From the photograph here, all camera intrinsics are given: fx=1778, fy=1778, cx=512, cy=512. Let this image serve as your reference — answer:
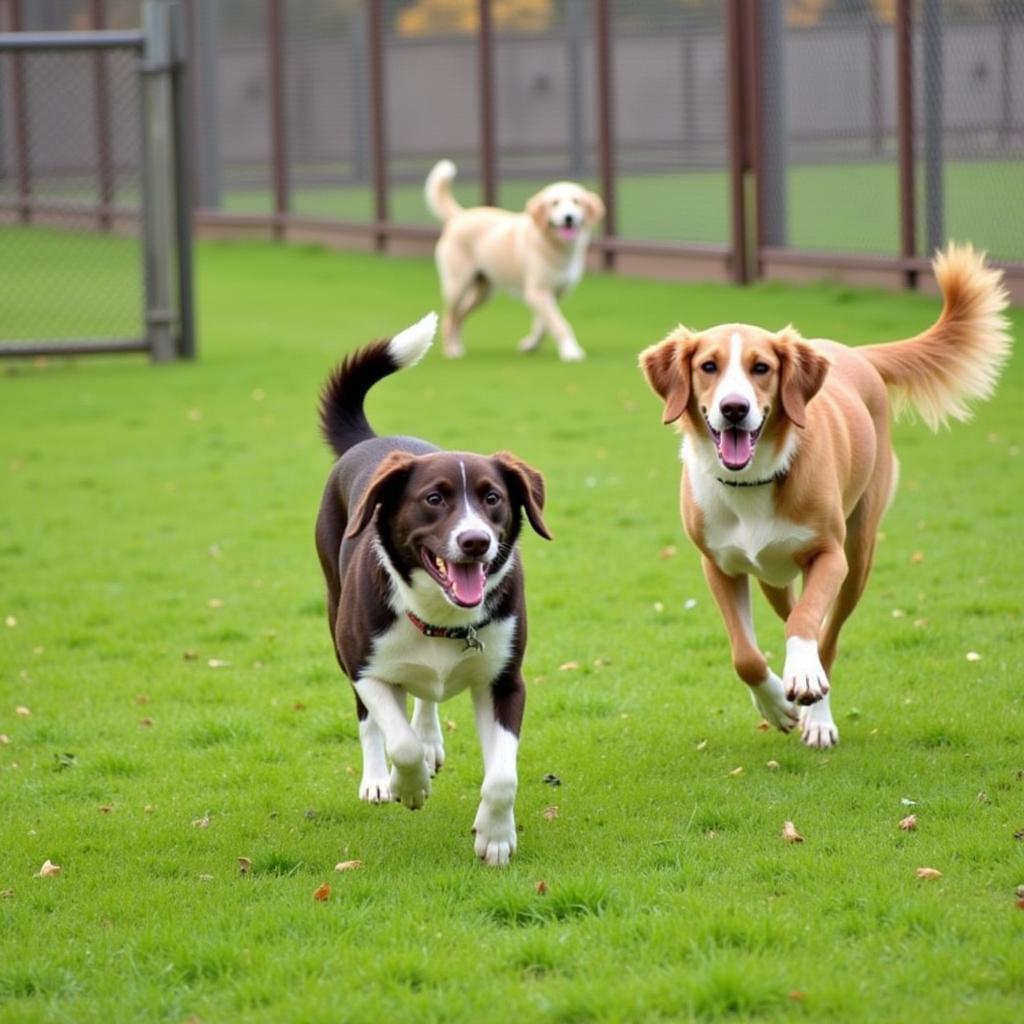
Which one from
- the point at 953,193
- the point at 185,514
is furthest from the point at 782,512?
the point at 953,193

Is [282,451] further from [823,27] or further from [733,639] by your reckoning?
[823,27]

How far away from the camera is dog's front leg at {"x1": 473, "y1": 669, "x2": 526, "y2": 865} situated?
15.1 ft

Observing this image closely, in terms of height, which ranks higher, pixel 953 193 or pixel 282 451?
pixel 953 193

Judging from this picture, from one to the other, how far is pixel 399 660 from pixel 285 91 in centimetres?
2192

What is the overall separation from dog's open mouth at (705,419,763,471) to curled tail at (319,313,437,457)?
40.1 inches

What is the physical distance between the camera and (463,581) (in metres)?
4.63

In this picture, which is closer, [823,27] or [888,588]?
[888,588]

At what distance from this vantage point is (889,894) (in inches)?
165

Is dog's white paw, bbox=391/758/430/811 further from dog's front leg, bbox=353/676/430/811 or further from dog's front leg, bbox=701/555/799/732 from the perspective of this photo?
dog's front leg, bbox=701/555/799/732

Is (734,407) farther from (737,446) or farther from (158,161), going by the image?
(158,161)

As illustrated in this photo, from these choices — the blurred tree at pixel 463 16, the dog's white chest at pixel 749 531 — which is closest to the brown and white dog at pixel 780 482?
the dog's white chest at pixel 749 531

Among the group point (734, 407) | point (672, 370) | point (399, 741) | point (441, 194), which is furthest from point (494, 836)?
point (441, 194)

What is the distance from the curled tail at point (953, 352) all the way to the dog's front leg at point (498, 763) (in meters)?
2.20

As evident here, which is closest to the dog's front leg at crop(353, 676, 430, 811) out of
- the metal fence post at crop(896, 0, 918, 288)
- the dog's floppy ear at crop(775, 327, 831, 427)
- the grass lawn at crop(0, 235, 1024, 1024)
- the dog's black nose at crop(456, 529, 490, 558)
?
the grass lawn at crop(0, 235, 1024, 1024)
